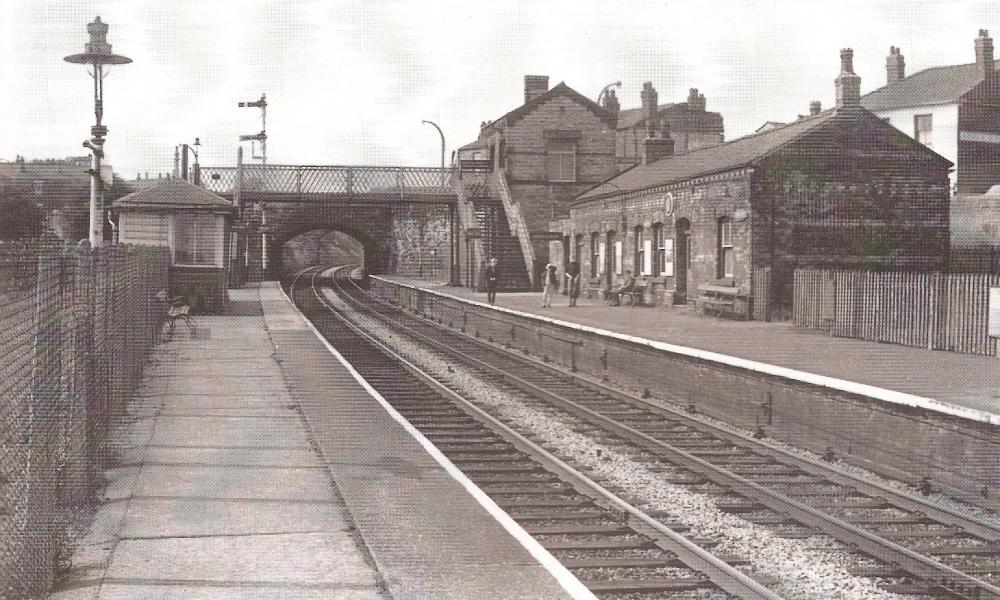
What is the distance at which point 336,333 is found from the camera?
89.1ft

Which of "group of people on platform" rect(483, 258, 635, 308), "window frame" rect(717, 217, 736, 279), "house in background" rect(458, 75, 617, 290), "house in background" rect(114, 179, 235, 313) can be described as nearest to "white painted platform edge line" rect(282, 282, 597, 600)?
"window frame" rect(717, 217, 736, 279)

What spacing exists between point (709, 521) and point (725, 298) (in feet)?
52.6

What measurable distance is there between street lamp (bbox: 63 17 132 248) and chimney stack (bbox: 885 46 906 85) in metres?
48.1

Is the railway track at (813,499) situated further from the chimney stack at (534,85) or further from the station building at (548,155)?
the chimney stack at (534,85)

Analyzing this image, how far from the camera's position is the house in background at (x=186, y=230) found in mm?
25672

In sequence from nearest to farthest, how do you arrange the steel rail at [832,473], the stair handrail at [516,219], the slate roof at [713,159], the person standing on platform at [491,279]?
the steel rail at [832,473] → the slate roof at [713,159] → the person standing on platform at [491,279] → the stair handrail at [516,219]

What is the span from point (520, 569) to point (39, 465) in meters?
2.72

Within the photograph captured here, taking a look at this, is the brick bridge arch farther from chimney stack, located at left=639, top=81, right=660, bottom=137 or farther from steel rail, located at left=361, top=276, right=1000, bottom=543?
steel rail, located at left=361, top=276, right=1000, bottom=543

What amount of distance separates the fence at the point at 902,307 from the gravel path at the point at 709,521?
653cm

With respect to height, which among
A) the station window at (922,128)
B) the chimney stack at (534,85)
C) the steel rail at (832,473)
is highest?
the chimney stack at (534,85)

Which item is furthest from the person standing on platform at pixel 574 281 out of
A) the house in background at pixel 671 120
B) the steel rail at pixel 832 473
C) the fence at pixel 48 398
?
the house in background at pixel 671 120

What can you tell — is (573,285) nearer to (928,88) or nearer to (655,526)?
(655,526)

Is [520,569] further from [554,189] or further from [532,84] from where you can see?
[532,84]

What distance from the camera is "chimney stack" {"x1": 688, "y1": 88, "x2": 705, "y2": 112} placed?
222ft
